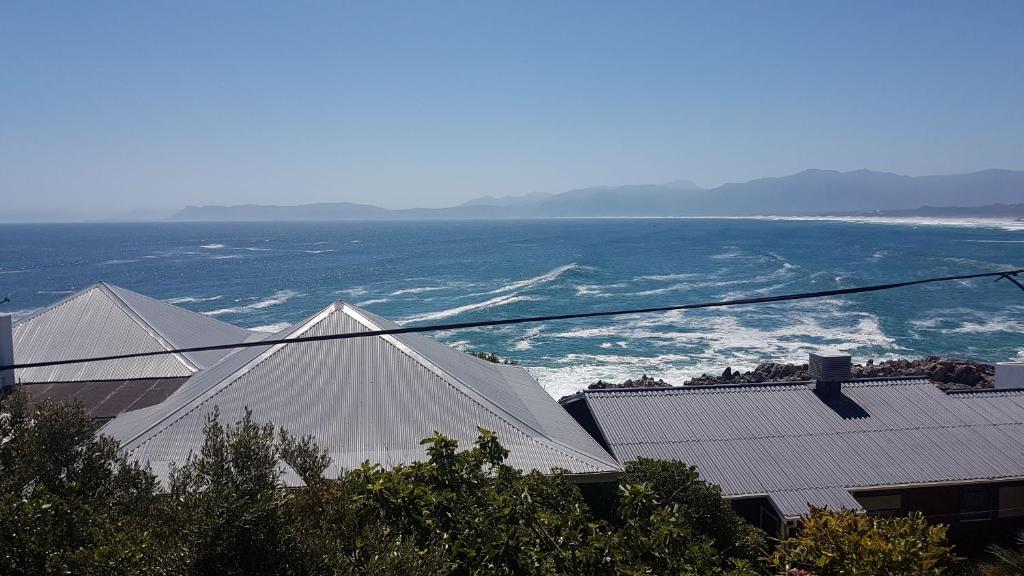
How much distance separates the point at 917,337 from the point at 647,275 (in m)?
39.5

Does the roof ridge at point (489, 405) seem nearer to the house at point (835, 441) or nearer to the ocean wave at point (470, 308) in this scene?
the house at point (835, 441)

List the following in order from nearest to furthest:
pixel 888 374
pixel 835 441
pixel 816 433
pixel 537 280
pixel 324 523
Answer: pixel 324 523 → pixel 835 441 → pixel 816 433 → pixel 888 374 → pixel 537 280

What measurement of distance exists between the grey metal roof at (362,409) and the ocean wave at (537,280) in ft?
182

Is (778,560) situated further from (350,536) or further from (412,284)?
(412,284)

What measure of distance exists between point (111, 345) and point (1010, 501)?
988 inches

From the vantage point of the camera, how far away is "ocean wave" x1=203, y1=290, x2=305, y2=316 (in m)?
63.7

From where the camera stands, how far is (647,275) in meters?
85.8

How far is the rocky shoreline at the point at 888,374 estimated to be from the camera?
3219 centimetres

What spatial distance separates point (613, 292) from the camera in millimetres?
71250

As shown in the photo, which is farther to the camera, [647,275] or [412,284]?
[647,275]

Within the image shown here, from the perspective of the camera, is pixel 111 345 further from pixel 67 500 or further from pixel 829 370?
pixel 829 370

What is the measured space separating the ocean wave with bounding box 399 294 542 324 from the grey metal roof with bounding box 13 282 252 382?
29163 mm

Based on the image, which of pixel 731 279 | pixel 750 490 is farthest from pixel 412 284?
pixel 750 490

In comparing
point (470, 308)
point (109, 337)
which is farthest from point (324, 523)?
point (470, 308)
